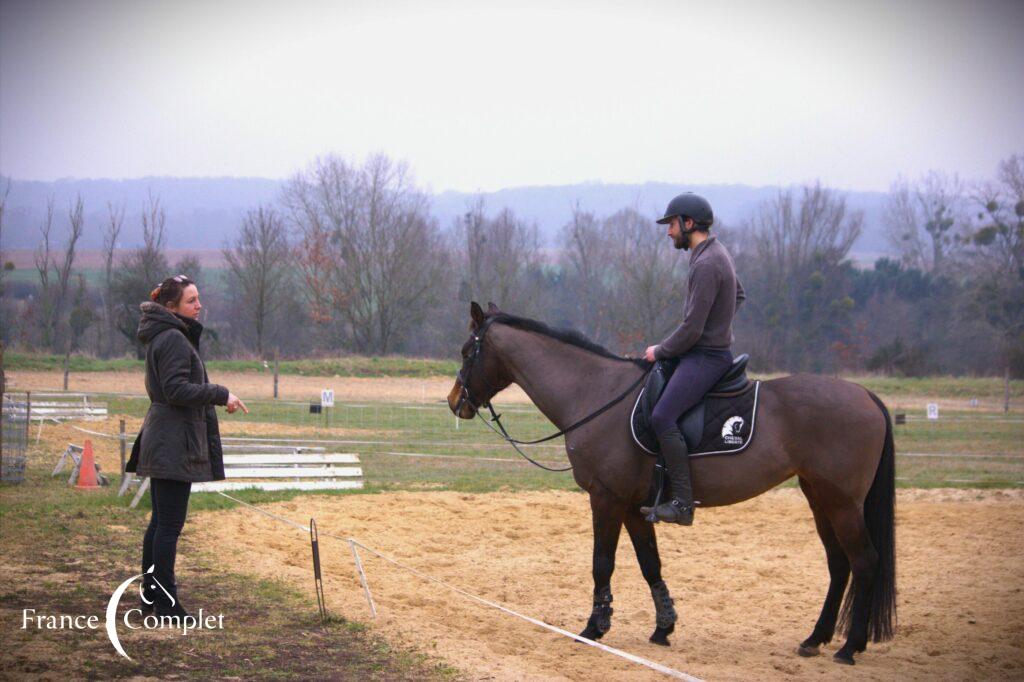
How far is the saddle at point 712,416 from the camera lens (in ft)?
21.0

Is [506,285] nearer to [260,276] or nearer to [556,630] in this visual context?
[260,276]

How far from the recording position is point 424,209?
179ft

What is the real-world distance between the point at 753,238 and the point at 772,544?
1993 inches

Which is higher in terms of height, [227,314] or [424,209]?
[424,209]

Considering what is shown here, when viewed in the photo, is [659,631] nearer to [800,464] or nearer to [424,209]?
[800,464]

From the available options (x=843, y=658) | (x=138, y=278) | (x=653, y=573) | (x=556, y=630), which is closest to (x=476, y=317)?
(x=653, y=573)

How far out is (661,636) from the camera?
6586 millimetres

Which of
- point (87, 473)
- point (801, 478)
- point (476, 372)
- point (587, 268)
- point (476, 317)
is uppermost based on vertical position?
point (587, 268)

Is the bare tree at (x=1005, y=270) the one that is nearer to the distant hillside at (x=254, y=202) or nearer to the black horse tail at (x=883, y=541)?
the distant hillside at (x=254, y=202)

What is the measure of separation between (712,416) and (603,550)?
128cm

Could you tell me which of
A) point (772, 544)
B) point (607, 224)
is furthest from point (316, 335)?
point (772, 544)

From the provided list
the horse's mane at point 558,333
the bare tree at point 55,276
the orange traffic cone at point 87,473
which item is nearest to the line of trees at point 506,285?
the bare tree at point 55,276

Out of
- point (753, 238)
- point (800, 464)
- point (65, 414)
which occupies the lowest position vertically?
point (65, 414)

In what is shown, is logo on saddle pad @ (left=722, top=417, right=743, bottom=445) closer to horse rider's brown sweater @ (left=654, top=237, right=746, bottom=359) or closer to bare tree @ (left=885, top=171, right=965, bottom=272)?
horse rider's brown sweater @ (left=654, top=237, right=746, bottom=359)
